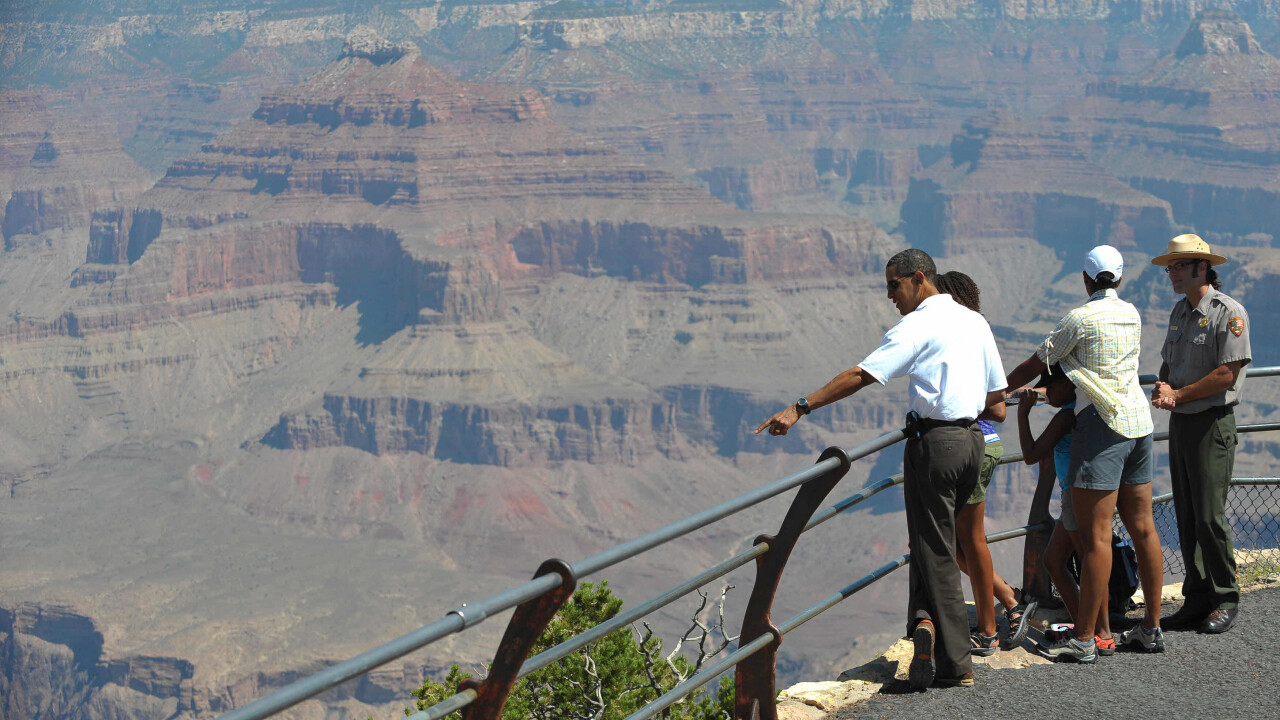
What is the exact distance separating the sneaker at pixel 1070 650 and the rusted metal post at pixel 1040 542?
108cm

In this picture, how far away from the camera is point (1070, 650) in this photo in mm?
11531

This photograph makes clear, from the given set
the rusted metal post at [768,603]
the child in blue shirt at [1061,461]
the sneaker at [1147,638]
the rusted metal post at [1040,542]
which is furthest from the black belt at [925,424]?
the sneaker at [1147,638]

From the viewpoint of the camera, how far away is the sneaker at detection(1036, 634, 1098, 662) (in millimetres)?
11492

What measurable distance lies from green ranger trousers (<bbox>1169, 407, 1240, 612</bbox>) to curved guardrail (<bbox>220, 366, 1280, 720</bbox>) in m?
2.60

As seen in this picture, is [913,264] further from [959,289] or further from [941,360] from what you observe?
[959,289]

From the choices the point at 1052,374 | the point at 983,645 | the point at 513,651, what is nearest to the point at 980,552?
the point at 983,645

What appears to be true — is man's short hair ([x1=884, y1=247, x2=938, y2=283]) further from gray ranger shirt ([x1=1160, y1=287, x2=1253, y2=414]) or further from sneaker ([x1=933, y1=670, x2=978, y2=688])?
sneaker ([x1=933, y1=670, x2=978, y2=688])

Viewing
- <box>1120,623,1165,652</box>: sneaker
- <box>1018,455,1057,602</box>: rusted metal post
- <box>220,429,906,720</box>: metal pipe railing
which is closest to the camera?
<box>220,429,906,720</box>: metal pipe railing

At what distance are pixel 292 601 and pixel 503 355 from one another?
6629 cm

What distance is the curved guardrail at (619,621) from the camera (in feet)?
22.2

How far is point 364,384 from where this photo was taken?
187000 millimetres

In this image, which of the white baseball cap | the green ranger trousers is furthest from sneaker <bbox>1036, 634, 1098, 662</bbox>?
the white baseball cap

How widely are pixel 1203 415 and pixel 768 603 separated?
4.47 meters

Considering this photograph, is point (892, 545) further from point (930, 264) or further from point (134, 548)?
point (930, 264)
